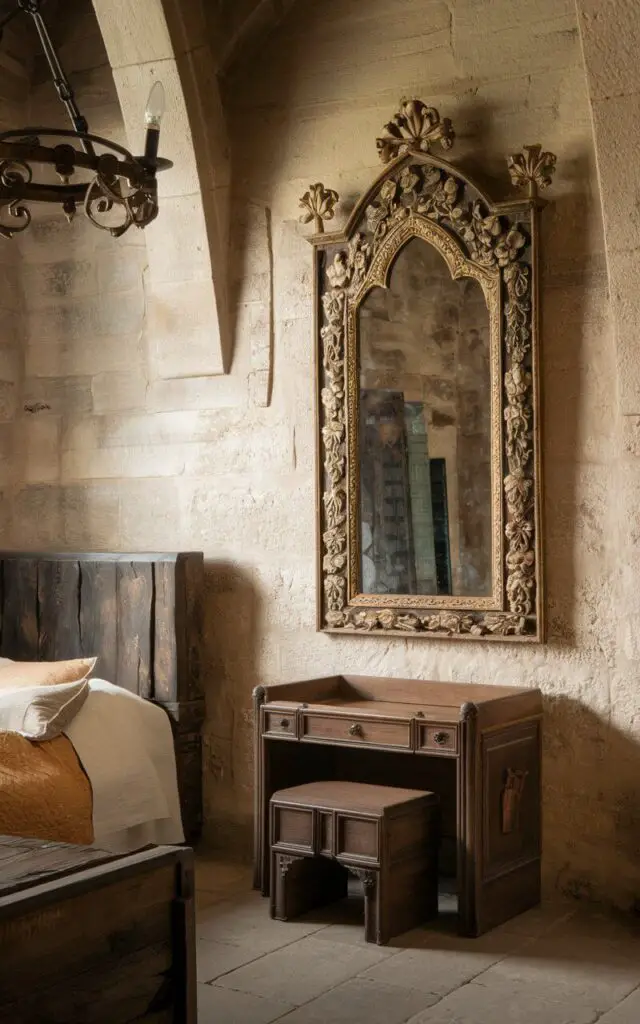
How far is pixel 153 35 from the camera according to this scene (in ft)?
16.9

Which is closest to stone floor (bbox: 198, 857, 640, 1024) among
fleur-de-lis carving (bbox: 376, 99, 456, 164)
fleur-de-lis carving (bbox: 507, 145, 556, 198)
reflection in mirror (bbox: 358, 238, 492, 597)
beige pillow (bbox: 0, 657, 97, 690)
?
beige pillow (bbox: 0, 657, 97, 690)

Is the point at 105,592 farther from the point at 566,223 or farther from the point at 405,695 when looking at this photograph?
the point at 566,223

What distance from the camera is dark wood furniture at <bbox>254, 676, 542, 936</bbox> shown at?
4340 mm

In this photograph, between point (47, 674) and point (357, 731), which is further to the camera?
point (47, 674)

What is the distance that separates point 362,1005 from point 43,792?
1410mm

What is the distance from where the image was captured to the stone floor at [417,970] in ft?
12.0

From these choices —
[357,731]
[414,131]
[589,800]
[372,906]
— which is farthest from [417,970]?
[414,131]

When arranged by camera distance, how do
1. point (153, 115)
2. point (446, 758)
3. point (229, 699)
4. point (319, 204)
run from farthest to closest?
point (229, 699), point (319, 204), point (446, 758), point (153, 115)

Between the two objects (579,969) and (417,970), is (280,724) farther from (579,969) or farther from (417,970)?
(579,969)

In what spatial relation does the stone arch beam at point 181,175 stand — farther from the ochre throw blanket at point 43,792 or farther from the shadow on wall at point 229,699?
the ochre throw blanket at point 43,792

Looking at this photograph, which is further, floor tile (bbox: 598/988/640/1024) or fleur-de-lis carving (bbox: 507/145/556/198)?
fleur-de-lis carving (bbox: 507/145/556/198)

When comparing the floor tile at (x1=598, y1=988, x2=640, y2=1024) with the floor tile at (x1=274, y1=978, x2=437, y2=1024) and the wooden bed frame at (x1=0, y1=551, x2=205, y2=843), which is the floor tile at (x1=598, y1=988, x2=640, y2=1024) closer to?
the floor tile at (x1=274, y1=978, x2=437, y2=1024)

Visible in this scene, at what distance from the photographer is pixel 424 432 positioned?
4.96 meters

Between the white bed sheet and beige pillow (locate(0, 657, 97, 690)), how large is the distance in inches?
3.5
